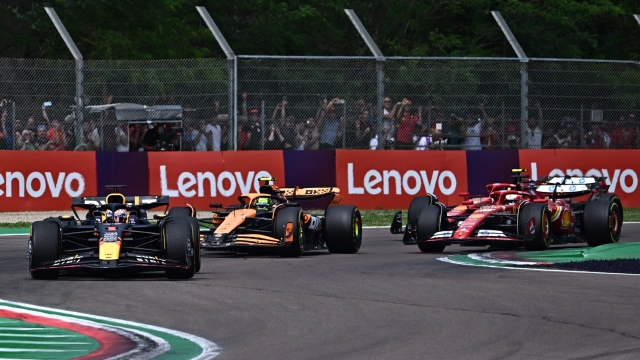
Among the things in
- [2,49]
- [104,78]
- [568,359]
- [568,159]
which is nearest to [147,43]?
[2,49]

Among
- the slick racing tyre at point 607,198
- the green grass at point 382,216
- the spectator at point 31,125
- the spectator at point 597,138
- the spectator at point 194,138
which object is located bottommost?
the green grass at point 382,216

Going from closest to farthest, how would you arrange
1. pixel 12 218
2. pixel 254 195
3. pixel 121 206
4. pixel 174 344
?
pixel 174 344
pixel 121 206
pixel 254 195
pixel 12 218

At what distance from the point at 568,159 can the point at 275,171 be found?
5511 millimetres

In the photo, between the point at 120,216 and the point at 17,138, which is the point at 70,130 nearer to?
the point at 17,138

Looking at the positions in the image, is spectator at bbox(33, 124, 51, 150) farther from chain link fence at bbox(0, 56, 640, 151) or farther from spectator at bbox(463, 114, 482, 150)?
spectator at bbox(463, 114, 482, 150)

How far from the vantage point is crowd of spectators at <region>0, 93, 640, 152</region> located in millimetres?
20859

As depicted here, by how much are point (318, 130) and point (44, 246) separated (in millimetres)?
10492

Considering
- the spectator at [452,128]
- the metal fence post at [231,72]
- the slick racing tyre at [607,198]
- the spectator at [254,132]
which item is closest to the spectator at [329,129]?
the spectator at [254,132]

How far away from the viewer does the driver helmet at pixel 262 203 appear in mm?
15500

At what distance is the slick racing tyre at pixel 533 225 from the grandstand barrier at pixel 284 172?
6957mm

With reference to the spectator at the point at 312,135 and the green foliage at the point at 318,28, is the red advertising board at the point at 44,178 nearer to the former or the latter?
the spectator at the point at 312,135

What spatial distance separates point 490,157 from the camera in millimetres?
22406

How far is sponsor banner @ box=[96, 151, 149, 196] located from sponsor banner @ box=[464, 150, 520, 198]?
19.3ft

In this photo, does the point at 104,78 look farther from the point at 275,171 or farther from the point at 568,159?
the point at 568,159
